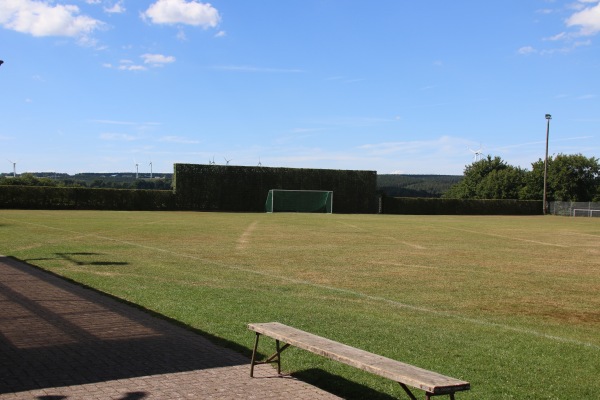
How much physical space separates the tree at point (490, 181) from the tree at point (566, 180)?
2732 mm

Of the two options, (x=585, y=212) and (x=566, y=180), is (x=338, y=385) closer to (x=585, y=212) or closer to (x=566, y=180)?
(x=585, y=212)

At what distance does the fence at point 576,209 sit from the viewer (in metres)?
71.4

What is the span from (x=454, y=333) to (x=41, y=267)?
984 centimetres

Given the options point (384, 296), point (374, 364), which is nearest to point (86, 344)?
point (374, 364)

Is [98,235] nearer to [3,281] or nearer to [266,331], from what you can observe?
[3,281]

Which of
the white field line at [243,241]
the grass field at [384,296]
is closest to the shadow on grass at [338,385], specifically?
the grass field at [384,296]

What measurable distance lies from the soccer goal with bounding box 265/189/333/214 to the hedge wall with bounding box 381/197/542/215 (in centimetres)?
774

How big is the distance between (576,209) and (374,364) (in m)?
73.7

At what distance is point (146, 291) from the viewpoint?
11.0 metres

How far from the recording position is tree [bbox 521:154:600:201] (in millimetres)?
84875

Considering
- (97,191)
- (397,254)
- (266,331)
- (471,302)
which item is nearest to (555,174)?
(97,191)

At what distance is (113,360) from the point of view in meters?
6.50

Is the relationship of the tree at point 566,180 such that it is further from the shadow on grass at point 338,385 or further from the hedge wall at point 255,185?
the shadow on grass at point 338,385

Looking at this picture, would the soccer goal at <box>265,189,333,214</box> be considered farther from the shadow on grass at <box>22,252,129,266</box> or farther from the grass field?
the shadow on grass at <box>22,252,129,266</box>
